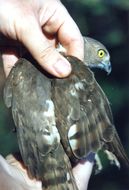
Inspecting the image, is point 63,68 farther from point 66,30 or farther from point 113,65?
point 113,65

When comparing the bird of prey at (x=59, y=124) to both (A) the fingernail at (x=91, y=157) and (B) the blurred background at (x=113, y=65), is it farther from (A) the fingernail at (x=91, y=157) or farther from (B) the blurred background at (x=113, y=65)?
(B) the blurred background at (x=113, y=65)

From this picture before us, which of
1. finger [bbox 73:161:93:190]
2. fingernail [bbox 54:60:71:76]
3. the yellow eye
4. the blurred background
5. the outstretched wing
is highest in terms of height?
fingernail [bbox 54:60:71:76]

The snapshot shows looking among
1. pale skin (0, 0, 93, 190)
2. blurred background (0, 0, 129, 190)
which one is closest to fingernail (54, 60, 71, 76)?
pale skin (0, 0, 93, 190)

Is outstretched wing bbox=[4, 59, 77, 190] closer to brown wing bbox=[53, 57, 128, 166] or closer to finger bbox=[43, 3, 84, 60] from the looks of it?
brown wing bbox=[53, 57, 128, 166]

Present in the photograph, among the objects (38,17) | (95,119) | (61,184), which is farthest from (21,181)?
(38,17)

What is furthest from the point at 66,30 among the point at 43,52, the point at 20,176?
the point at 20,176

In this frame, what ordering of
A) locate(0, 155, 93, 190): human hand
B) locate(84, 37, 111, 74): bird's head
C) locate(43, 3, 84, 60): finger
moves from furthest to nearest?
locate(84, 37, 111, 74): bird's head
locate(43, 3, 84, 60): finger
locate(0, 155, 93, 190): human hand
